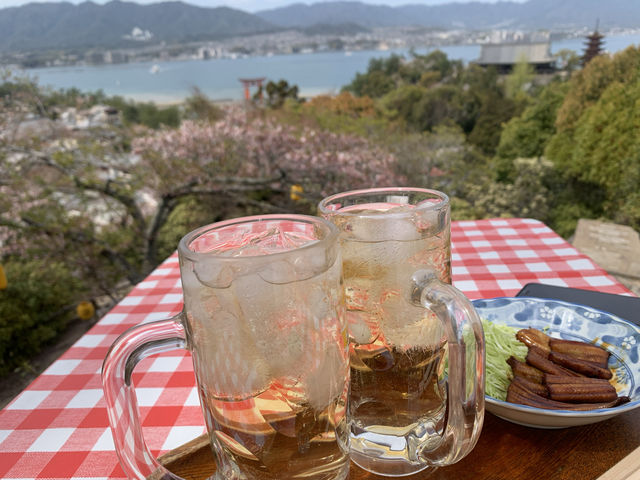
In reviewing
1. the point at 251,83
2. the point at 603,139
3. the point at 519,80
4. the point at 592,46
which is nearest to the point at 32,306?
the point at 251,83

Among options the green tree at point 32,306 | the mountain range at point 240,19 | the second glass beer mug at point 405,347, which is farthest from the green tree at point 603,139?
the green tree at point 32,306

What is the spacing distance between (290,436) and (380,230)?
211 mm

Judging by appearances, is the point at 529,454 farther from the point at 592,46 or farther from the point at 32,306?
the point at 592,46

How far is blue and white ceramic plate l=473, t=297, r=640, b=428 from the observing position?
0.53 meters

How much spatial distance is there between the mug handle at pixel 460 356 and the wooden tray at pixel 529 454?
118mm

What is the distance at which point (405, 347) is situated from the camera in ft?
1.57

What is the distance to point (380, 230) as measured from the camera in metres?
0.47

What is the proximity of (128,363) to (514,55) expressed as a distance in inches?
476

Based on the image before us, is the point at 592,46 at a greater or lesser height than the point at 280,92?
greater

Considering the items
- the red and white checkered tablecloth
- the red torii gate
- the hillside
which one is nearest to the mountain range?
the hillside

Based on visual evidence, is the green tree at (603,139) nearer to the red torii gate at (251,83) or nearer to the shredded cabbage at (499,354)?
the red torii gate at (251,83)

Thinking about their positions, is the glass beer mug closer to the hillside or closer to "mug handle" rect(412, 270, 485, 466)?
"mug handle" rect(412, 270, 485, 466)

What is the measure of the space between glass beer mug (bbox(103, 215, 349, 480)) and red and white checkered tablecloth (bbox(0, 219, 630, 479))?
0.27 meters

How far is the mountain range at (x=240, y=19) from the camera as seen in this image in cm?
616
